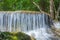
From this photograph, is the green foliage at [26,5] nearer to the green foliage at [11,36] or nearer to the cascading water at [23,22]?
the cascading water at [23,22]

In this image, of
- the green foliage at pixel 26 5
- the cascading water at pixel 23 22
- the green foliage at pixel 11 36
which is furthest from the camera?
the green foliage at pixel 26 5

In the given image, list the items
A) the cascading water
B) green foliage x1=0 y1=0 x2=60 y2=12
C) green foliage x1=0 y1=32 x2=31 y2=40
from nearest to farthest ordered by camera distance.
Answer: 1. green foliage x1=0 y1=32 x2=31 y2=40
2. the cascading water
3. green foliage x1=0 y1=0 x2=60 y2=12

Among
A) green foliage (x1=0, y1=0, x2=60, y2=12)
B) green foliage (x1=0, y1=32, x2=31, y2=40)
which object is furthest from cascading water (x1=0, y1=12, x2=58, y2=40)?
green foliage (x1=0, y1=0, x2=60, y2=12)

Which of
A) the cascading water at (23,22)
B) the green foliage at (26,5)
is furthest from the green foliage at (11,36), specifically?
the green foliage at (26,5)

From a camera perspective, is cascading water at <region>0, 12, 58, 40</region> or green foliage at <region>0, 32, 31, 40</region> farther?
cascading water at <region>0, 12, 58, 40</region>

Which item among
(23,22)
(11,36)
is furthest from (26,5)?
(11,36)

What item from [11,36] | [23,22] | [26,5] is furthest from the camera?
[26,5]

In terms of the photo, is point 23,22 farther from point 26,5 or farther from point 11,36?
point 26,5

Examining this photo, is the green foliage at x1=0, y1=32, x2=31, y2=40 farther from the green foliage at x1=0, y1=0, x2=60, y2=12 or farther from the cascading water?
the green foliage at x1=0, y1=0, x2=60, y2=12

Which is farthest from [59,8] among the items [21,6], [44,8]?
[21,6]

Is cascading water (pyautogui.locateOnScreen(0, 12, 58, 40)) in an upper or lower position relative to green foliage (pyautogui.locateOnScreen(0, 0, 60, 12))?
lower

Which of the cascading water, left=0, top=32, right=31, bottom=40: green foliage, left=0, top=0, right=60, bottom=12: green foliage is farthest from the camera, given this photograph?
left=0, top=0, right=60, bottom=12: green foliage

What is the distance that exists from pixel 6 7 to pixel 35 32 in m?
7.11

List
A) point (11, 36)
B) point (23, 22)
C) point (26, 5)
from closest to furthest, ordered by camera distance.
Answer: point (11, 36) → point (23, 22) → point (26, 5)
